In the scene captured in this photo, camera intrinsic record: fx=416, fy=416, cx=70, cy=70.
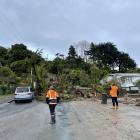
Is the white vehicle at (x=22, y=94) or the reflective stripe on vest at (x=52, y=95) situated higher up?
the white vehicle at (x=22, y=94)

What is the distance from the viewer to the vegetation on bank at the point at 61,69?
54.6 m

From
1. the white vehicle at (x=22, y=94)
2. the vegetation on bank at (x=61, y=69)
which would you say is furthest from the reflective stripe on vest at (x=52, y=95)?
the vegetation on bank at (x=61, y=69)

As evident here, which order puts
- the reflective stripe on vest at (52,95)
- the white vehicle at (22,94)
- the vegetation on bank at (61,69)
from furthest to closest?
the vegetation on bank at (61,69) → the white vehicle at (22,94) → the reflective stripe on vest at (52,95)

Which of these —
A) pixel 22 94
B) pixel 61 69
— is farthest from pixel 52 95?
pixel 61 69

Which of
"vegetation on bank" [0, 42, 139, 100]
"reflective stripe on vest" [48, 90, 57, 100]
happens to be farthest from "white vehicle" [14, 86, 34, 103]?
"reflective stripe on vest" [48, 90, 57, 100]

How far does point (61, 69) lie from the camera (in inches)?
2859

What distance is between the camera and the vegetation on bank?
54.6 metres

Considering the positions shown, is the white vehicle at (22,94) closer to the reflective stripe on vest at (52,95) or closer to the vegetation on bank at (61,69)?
the vegetation on bank at (61,69)

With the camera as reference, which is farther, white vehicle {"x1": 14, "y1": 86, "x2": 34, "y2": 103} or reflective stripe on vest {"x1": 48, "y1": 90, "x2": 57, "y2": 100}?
white vehicle {"x1": 14, "y1": 86, "x2": 34, "y2": 103}

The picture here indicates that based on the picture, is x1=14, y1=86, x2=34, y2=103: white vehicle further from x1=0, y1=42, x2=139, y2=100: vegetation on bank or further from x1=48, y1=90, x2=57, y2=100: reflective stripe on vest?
x1=48, y1=90, x2=57, y2=100: reflective stripe on vest

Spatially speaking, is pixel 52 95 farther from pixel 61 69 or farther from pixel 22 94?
pixel 61 69

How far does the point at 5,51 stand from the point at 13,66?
15.3m

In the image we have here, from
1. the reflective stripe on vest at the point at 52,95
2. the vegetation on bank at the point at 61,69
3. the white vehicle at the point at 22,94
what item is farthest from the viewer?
the vegetation on bank at the point at 61,69

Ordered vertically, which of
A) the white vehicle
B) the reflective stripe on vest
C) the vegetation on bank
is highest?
the vegetation on bank
